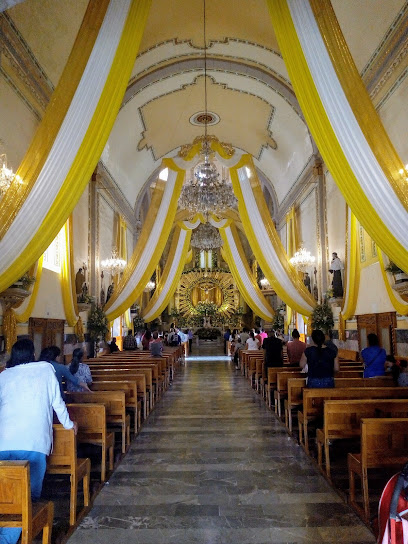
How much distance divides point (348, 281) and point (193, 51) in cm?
748

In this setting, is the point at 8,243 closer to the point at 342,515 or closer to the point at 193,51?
the point at 342,515

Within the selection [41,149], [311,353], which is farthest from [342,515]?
[41,149]

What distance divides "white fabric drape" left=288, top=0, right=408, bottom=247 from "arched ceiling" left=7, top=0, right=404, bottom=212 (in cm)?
317

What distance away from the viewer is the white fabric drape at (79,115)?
474 centimetres

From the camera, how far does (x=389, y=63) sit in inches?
299

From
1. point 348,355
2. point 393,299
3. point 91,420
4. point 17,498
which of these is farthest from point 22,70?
point 348,355

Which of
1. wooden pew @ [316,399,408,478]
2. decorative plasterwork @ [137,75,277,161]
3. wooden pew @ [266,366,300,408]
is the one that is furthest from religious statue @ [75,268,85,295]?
wooden pew @ [316,399,408,478]

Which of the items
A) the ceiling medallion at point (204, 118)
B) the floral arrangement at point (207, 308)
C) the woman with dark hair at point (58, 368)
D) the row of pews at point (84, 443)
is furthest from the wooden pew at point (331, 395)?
the floral arrangement at point (207, 308)

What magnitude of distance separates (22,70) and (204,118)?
8463 mm

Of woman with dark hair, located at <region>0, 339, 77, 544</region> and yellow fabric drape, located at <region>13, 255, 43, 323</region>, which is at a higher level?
yellow fabric drape, located at <region>13, 255, 43, 323</region>

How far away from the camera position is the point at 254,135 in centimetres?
1573

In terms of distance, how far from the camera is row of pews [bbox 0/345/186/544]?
242 centimetres

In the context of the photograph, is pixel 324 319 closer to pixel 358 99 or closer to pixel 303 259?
pixel 303 259

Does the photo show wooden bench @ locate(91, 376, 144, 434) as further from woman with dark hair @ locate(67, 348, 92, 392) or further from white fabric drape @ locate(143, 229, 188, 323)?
white fabric drape @ locate(143, 229, 188, 323)
